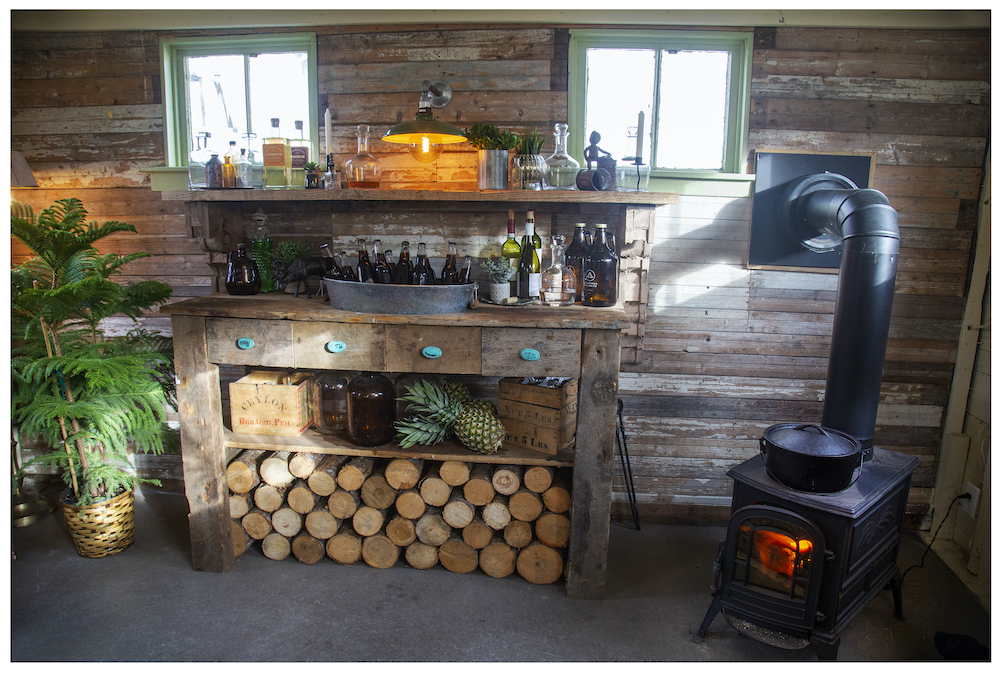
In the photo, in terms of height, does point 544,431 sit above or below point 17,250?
below

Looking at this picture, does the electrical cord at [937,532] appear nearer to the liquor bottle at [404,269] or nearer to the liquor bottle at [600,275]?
the liquor bottle at [600,275]

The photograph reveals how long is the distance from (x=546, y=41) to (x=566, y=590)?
221 centimetres

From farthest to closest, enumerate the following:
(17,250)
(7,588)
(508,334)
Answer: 1. (17,250)
2. (508,334)
3. (7,588)

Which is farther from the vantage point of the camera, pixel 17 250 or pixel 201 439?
pixel 17 250

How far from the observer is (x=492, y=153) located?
234 centimetres

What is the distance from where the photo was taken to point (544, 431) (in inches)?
90.7

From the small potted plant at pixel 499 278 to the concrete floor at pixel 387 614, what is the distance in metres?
1.13

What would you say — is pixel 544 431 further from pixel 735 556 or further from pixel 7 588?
pixel 7 588

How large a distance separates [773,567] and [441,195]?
1.73m

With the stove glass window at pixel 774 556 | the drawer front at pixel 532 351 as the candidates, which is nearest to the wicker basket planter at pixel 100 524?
the drawer front at pixel 532 351

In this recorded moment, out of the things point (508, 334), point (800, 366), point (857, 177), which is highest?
point (857, 177)

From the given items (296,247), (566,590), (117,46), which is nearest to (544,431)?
(566,590)

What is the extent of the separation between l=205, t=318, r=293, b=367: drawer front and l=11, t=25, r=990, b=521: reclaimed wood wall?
649 mm

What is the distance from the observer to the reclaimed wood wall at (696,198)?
8.14 feet
